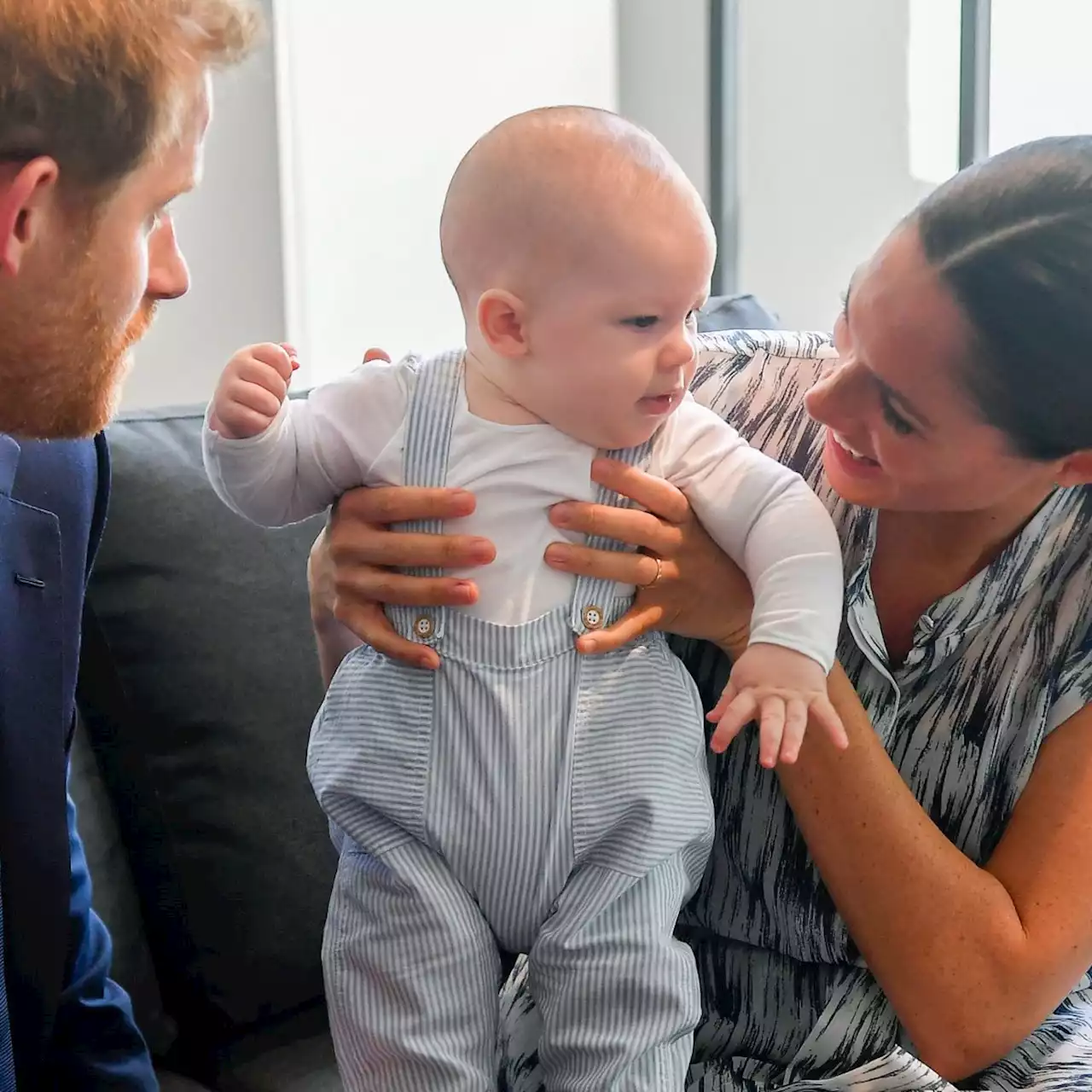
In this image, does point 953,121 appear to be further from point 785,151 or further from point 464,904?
point 464,904

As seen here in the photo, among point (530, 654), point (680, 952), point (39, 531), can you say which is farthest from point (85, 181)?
point (680, 952)

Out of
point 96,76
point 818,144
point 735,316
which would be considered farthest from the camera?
point 818,144

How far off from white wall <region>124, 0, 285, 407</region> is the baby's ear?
1.42 metres

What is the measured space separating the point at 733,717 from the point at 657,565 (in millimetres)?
164

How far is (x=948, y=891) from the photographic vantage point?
3.59 feet

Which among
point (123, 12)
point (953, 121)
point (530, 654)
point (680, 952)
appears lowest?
point (680, 952)

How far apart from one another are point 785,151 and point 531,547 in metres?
2.65

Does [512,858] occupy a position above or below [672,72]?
below

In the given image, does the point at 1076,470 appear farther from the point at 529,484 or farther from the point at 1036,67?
the point at 1036,67

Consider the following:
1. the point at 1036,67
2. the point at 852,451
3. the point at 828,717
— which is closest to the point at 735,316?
the point at 852,451

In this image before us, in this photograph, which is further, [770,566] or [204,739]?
[204,739]

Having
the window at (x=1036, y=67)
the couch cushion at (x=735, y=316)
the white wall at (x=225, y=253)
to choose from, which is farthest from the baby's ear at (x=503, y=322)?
the window at (x=1036, y=67)

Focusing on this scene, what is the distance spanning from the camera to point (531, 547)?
1.03 m

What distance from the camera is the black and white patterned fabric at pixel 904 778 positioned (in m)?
1.13
